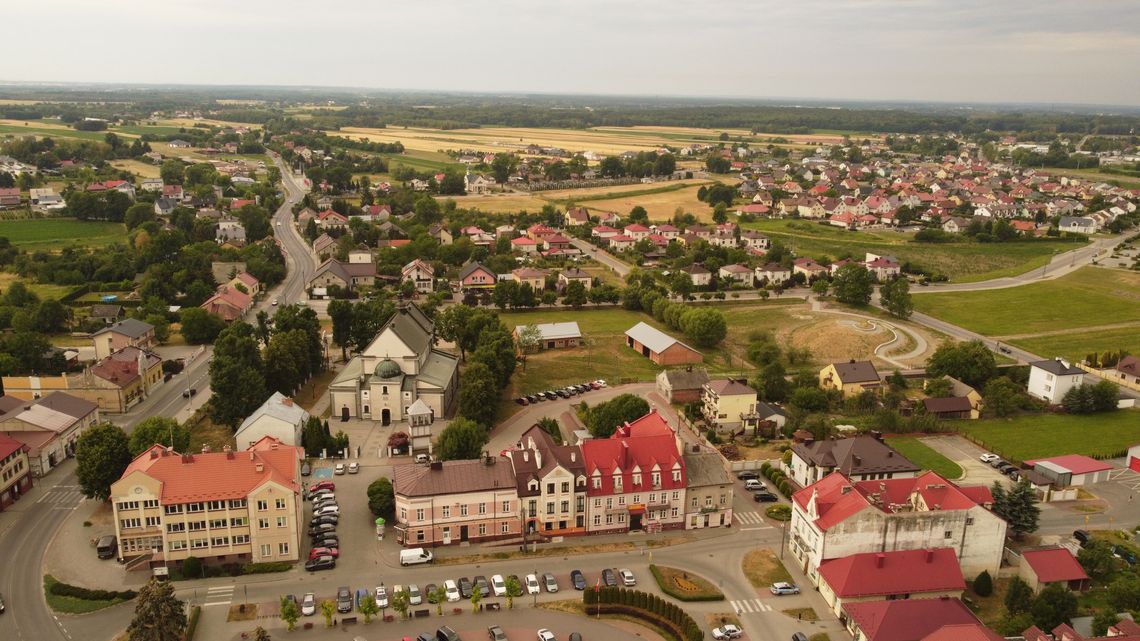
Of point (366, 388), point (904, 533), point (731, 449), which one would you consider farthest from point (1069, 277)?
point (366, 388)

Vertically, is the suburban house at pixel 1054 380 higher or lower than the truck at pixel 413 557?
higher

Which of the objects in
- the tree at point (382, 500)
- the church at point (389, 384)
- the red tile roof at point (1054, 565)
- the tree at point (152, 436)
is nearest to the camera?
the red tile roof at point (1054, 565)

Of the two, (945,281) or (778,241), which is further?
(778,241)

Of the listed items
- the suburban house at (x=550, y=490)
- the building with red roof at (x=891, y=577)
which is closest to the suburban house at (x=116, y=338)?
the suburban house at (x=550, y=490)

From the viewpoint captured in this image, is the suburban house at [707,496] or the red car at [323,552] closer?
the red car at [323,552]

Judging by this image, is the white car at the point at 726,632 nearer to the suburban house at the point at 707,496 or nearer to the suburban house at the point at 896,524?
the suburban house at the point at 896,524

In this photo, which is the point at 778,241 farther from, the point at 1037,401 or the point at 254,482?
the point at 254,482

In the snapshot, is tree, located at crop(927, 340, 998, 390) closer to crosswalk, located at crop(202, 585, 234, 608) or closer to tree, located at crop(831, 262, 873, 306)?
tree, located at crop(831, 262, 873, 306)
